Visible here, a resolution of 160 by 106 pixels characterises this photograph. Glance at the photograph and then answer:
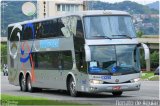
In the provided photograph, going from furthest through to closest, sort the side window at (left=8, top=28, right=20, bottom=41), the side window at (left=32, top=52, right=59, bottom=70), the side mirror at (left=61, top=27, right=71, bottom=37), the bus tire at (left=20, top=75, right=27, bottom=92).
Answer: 1. the side window at (left=8, top=28, right=20, bottom=41)
2. the bus tire at (left=20, top=75, right=27, bottom=92)
3. the side window at (left=32, top=52, right=59, bottom=70)
4. the side mirror at (left=61, top=27, right=71, bottom=37)

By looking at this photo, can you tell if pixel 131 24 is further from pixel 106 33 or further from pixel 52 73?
pixel 52 73

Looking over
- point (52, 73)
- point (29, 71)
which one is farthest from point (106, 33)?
point (29, 71)

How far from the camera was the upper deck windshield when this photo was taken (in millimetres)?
23684

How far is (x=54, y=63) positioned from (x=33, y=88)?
4.14 metres

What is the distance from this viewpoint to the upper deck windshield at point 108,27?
23.7m

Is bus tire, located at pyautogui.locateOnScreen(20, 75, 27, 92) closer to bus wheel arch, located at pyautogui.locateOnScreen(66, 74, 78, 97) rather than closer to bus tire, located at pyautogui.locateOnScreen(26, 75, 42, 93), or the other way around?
bus tire, located at pyautogui.locateOnScreen(26, 75, 42, 93)

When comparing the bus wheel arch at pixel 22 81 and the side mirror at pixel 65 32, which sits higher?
the side mirror at pixel 65 32

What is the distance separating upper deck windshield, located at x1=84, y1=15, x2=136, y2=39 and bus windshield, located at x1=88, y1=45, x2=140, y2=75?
1.67 ft

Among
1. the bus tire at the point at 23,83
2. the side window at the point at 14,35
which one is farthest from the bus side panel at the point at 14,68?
the side window at the point at 14,35

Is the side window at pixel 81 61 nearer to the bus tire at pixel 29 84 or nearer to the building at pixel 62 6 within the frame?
the bus tire at pixel 29 84

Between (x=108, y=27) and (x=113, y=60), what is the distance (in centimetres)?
139

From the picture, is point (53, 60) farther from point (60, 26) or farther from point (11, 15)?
point (11, 15)

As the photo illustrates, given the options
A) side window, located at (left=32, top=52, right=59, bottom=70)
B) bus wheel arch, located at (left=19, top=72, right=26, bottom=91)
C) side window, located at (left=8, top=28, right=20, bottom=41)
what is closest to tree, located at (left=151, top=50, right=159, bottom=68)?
side window, located at (left=8, top=28, right=20, bottom=41)

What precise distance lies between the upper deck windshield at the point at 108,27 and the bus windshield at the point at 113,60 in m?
0.51
